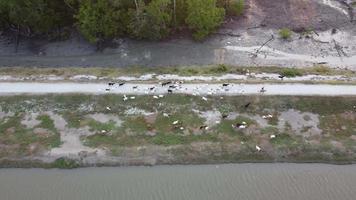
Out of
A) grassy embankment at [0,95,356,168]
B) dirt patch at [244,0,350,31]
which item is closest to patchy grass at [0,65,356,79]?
grassy embankment at [0,95,356,168]

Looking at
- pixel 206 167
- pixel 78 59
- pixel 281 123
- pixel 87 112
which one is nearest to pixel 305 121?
pixel 281 123

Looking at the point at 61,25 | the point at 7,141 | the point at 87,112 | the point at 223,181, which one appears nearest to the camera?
the point at 223,181

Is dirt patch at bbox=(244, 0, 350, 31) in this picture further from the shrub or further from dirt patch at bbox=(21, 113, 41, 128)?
dirt patch at bbox=(21, 113, 41, 128)

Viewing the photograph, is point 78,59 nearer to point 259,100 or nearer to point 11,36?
point 11,36

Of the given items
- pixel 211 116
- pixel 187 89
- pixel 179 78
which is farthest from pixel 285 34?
pixel 211 116

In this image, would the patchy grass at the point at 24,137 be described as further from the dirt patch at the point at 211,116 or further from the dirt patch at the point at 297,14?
the dirt patch at the point at 297,14

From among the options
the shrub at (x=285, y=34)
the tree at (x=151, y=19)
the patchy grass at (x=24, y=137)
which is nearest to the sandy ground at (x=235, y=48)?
the shrub at (x=285, y=34)
